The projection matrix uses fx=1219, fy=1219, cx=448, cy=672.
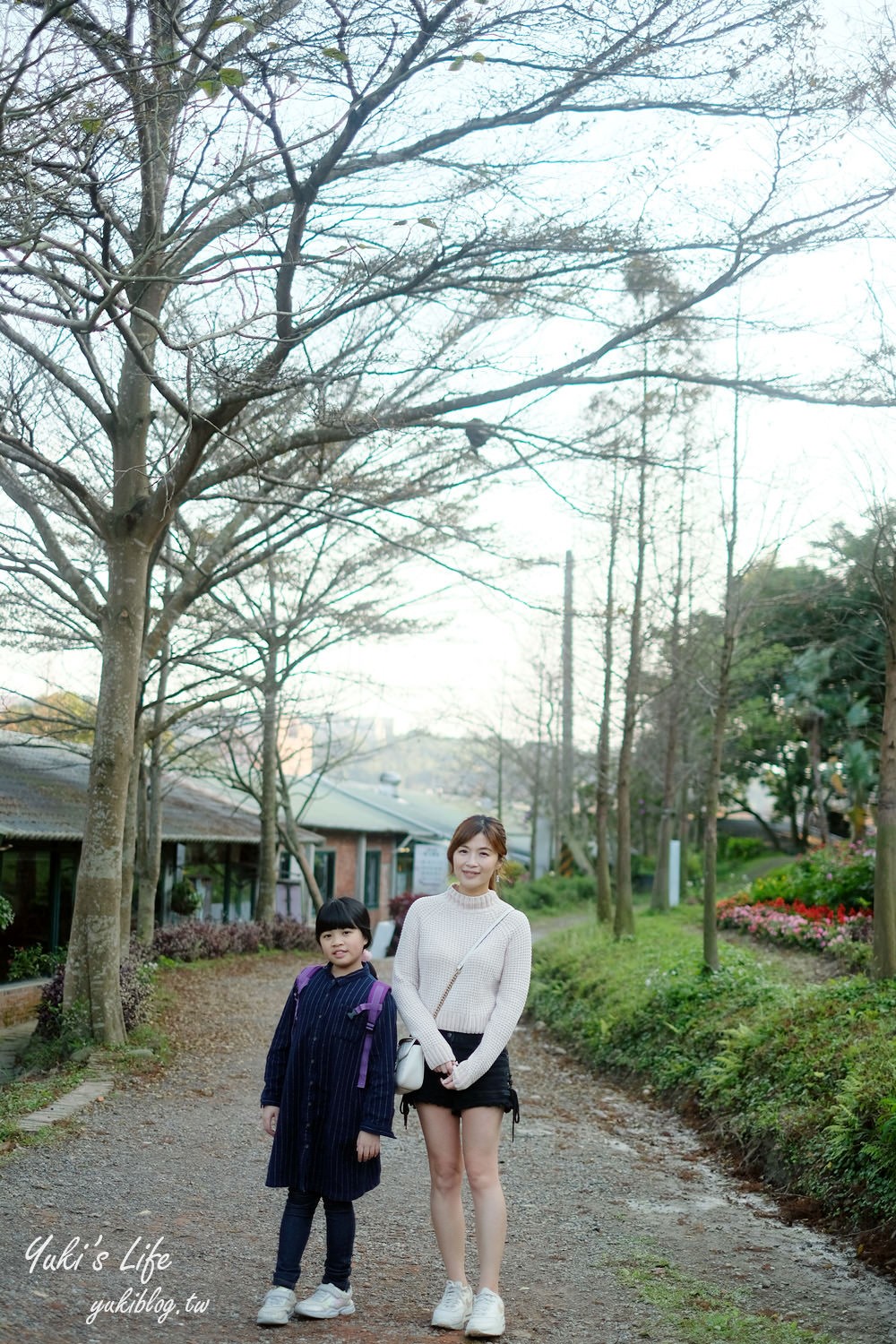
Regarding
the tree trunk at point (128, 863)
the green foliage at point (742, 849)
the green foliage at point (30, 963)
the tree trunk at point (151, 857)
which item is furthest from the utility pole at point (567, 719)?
the green foliage at point (30, 963)

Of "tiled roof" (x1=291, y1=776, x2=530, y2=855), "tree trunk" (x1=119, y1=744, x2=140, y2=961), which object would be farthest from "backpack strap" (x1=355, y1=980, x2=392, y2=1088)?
"tiled roof" (x1=291, y1=776, x2=530, y2=855)

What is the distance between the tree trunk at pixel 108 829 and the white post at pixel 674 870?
17.6 metres

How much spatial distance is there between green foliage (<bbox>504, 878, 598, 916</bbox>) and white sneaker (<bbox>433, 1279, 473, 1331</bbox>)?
3116 centimetres

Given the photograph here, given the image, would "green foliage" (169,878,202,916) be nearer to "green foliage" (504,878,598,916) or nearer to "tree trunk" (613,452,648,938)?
"tree trunk" (613,452,648,938)

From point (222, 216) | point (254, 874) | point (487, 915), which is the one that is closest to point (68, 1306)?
point (487, 915)

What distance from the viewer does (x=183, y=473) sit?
9812 mm

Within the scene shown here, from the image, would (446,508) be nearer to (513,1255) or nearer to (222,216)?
(222,216)

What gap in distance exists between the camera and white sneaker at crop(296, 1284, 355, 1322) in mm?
4039

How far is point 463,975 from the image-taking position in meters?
4.11

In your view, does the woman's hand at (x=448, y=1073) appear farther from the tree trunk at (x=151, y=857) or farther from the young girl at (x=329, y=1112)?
the tree trunk at (x=151, y=857)

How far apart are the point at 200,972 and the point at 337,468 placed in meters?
8.99

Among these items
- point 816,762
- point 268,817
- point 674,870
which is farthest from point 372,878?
point 268,817

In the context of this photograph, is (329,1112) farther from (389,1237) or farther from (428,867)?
(428,867)

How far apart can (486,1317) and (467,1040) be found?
87cm
